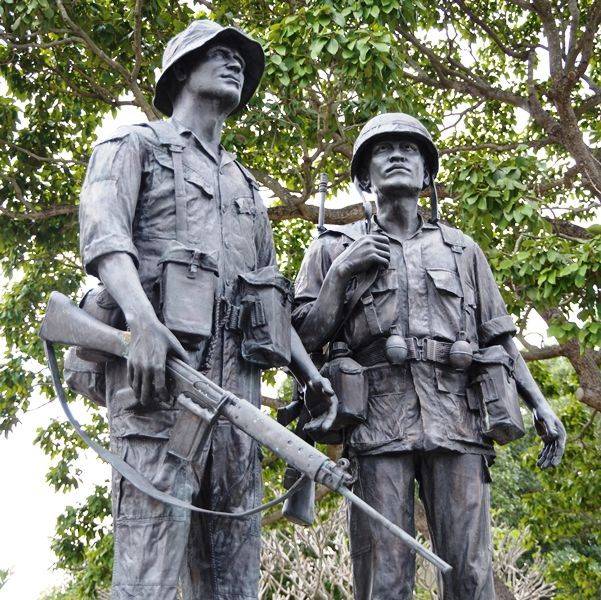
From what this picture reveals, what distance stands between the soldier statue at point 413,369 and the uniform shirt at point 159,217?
612 mm

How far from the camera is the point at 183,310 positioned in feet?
12.5

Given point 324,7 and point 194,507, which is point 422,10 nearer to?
point 324,7

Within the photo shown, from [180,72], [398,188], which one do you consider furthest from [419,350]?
[180,72]

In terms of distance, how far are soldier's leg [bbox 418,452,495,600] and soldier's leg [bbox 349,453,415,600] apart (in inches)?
4.2

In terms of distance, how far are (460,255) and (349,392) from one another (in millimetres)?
944

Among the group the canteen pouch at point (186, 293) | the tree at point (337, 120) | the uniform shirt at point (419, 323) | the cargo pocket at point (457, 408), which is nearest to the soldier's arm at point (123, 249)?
the canteen pouch at point (186, 293)

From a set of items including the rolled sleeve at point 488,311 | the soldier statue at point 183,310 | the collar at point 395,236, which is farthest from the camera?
the collar at point 395,236

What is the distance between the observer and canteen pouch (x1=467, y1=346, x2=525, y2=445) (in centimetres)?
448

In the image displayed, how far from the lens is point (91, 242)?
3.88 m

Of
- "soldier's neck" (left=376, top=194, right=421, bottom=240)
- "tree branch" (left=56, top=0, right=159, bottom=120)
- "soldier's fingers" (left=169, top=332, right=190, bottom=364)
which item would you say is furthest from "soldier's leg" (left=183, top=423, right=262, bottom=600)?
"tree branch" (left=56, top=0, right=159, bottom=120)

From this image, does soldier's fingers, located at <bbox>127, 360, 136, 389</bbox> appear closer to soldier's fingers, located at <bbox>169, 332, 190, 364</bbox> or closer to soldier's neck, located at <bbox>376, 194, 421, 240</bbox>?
soldier's fingers, located at <bbox>169, 332, 190, 364</bbox>

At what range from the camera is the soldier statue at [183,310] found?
370 cm

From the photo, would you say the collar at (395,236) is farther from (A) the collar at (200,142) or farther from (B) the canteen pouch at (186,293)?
(B) the canteen pouch at (186,293)

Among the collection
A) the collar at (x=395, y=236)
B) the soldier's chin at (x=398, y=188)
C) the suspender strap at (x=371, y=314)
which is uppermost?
the soldier's chin at (x=398, y=188)
